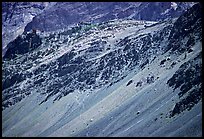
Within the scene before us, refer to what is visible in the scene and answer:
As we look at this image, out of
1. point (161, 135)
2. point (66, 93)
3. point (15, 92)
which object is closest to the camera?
point (161, 135)

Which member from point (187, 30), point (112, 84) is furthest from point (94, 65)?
point (187, 30)

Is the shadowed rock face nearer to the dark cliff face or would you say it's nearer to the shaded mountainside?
the shaded mountainside

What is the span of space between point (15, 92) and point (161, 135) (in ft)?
358

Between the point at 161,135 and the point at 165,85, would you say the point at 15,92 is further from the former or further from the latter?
the point at 161,135

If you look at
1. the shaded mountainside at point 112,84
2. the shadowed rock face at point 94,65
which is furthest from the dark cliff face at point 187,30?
the shadowed rock face at point 94,65

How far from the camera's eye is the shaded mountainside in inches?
3068

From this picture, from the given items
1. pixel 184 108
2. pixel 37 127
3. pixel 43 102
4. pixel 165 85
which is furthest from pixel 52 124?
pixel 184 108

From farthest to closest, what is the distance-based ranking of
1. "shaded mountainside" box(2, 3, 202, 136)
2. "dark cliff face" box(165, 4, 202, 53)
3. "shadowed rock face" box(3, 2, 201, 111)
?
1. "shadowed rock face" box(3, 2, 201, 111)
2. "dark cliff face" box(165, 4, 202, 53)
3. "shaded mountainside" box(2, 3, 202, 136)

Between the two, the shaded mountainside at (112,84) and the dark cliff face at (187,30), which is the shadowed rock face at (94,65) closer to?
the shaded mountainside at (112,84)

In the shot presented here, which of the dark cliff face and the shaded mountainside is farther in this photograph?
the dark cliff face

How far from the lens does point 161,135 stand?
6600 centimetres

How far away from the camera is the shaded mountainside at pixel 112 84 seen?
3068 inches

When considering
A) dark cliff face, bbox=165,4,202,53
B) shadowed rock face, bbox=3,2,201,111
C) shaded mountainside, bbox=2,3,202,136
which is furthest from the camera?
shadowed rock face, bbox=3,2,201,111

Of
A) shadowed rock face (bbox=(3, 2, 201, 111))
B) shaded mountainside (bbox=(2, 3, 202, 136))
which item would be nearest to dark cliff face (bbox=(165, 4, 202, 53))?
shaded mountainside (bbox=(2, 3, 202, 136))
